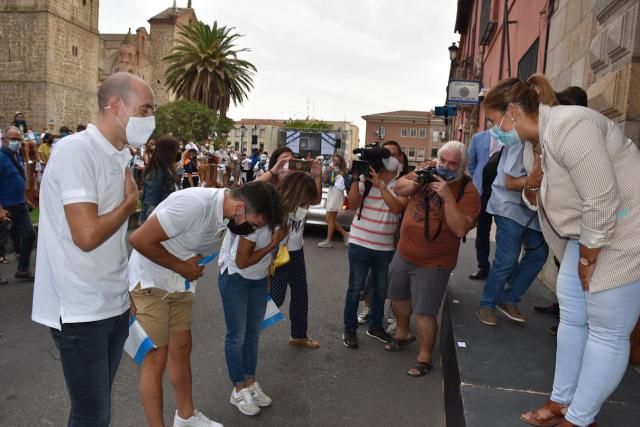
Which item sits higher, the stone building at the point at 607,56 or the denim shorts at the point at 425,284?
the stone building at the point at 607,56

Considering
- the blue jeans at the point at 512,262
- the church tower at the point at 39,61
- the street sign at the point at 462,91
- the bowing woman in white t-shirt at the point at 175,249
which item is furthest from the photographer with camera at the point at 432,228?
the church tower at the point at 39,61

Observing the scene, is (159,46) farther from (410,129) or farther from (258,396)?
(258,396)

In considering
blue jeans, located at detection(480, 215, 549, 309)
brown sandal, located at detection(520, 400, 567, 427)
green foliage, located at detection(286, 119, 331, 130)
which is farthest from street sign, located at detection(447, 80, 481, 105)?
green foliage, located at detection(286, 119, 331, 130)

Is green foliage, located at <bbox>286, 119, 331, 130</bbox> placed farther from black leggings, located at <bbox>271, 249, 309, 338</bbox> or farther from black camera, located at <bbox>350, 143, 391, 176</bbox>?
black leggings, located at <bbox>271, 249, 309, 338</bbox>

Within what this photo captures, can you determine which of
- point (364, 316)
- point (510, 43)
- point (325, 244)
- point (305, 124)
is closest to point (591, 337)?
point (364, 316)

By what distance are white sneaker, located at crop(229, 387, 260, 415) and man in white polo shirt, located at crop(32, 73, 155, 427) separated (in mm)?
1458

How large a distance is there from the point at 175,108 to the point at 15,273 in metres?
41.0

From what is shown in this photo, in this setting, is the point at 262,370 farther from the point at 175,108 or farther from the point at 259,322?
the point at 175,108

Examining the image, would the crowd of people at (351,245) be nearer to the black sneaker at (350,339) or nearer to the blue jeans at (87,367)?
the blue jeans at (87,367)

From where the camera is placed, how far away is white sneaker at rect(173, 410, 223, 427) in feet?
10.6

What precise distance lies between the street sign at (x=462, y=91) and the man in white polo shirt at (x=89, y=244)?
11.3 m

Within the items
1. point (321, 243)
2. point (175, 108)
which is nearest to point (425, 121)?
point (175, 108)

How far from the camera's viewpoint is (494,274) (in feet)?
14.3

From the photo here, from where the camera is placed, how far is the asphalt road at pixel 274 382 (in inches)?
140
